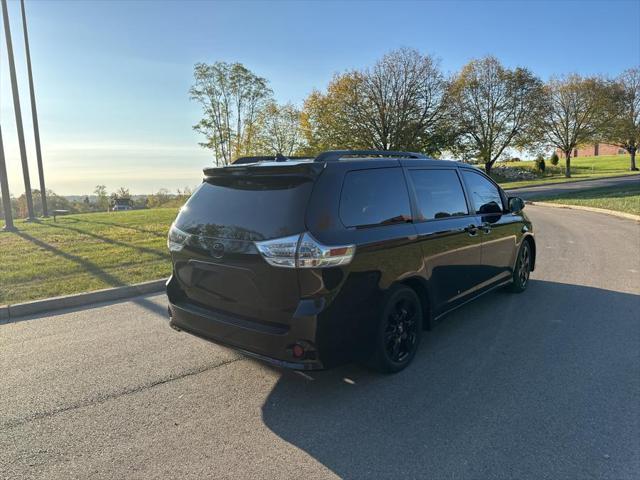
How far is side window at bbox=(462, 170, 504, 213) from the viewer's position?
5.21m

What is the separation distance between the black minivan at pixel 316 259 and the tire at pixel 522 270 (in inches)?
86.1

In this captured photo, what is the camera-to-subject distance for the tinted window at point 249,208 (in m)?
3.22

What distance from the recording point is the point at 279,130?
34594 millimetres

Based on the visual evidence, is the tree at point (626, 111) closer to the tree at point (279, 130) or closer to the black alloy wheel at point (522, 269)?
the tree at point (279, 130)

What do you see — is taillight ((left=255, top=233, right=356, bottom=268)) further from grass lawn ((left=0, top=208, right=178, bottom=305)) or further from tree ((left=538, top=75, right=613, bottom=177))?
tree ((left=538, top=75, right=613, bottom=177))

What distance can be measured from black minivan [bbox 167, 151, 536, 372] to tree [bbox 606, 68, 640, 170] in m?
51.5

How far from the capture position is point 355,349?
334 cm

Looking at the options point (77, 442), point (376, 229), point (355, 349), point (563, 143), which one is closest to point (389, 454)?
point (355, 349)

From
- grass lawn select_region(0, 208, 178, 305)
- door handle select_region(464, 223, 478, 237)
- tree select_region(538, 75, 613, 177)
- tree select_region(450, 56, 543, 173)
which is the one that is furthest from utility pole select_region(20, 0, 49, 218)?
tree select_region(538, 75, 613, 177)

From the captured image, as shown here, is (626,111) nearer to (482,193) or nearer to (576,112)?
(576,112)

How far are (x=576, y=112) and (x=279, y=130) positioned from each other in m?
32.6

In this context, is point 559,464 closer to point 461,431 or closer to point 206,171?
point 461,431

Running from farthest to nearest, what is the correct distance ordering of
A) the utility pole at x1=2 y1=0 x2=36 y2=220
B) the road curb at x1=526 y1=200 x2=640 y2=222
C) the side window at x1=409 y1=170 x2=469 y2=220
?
the utility pole at x1=2 y1=0 x2=36 y2=220 < the road curb at x1=526 y1=200 x2=640 y2=222 < the side window at x1=409 y1=170 x2=469 y2=220

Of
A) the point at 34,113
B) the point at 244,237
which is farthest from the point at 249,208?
the point at 34,113
